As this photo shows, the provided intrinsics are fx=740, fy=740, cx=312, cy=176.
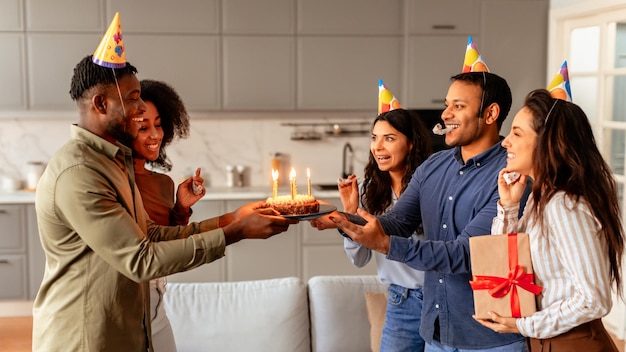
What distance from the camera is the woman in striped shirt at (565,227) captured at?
1757 mm

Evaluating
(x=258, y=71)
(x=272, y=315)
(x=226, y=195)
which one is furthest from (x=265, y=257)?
(x=272, y=315)

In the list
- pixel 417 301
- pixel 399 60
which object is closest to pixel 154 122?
pixel 417 301

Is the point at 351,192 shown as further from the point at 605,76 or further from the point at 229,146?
the point at 229,146

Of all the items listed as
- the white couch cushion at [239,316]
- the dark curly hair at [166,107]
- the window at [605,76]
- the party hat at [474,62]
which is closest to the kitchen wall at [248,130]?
the window at [605,76]

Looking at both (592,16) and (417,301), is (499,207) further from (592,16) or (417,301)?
(592,16)

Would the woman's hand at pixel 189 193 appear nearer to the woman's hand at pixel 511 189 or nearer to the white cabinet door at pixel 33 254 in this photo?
the woman's hand at pixel 511 189

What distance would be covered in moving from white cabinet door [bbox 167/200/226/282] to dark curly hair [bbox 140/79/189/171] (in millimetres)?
2418

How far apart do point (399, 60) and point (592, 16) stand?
4.45 feet

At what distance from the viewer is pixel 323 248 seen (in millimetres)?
5309

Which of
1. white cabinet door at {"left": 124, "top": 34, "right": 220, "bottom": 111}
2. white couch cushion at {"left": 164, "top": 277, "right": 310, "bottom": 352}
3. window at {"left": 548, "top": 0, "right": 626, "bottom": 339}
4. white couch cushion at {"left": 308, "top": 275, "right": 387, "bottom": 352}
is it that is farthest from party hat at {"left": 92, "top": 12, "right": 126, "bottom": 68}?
window at {"left": 548, "top": 0, "right": 626, "bottom": 339}

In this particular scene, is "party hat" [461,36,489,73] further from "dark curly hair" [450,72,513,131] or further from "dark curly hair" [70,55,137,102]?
"dark curly hair" [70,55,137,102]

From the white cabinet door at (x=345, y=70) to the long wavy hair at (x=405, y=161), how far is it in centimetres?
268

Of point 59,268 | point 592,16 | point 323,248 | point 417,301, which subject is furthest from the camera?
point 323,248

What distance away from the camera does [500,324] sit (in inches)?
75.9
